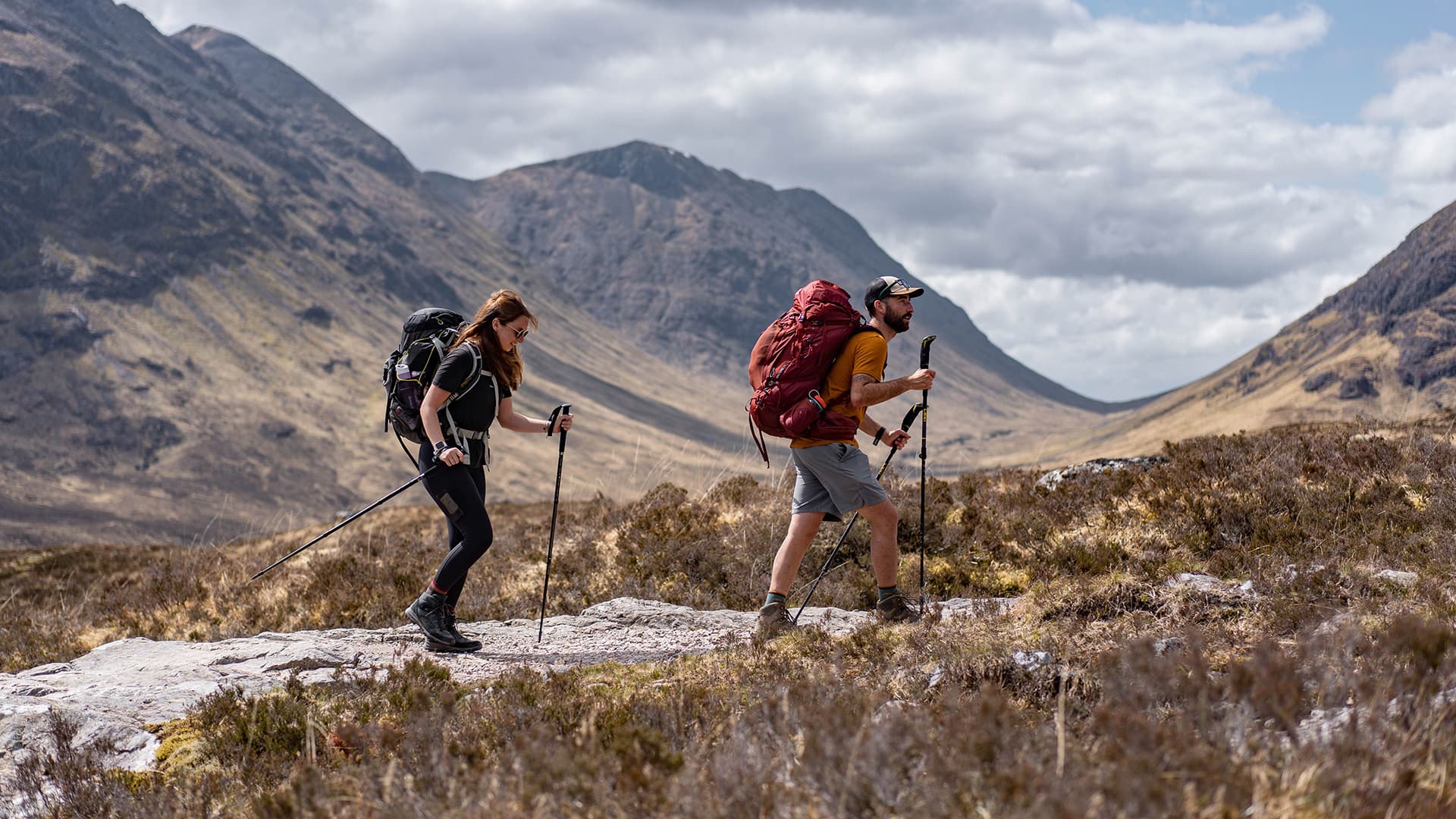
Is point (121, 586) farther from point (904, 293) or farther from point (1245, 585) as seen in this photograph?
point (1245, 585)

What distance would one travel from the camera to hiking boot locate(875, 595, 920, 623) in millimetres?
7082

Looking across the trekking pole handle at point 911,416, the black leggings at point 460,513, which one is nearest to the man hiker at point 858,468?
the trekking pole handle at point 911,416

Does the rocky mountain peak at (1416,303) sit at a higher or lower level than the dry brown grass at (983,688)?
higher

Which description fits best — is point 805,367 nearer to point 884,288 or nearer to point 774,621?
point 884,288

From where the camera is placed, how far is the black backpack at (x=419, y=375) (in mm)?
7332

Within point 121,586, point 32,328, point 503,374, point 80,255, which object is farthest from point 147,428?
point 503,374

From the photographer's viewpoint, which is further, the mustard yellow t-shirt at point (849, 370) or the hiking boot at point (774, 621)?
the hiking boot at point (774, 621)

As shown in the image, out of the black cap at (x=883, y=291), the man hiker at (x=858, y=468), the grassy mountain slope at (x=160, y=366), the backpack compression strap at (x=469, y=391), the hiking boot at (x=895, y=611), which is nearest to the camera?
the man hiker at (x=858, y=468)

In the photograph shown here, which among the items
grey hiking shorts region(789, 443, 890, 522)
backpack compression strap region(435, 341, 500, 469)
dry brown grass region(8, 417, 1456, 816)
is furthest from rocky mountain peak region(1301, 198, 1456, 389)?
backpack compression strap region(435, 341, 500, 469)

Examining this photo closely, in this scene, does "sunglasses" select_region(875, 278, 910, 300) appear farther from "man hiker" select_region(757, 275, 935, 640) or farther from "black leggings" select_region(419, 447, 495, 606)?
"black leggings" select_region(419, 447, 495, 606)

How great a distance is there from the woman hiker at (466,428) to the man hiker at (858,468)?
1.97 m

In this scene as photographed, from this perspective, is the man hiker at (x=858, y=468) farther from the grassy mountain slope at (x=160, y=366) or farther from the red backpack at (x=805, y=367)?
the grassy mountain slope at (x=160, y=366)

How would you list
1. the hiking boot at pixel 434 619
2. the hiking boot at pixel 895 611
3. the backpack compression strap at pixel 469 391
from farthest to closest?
the hiking boot at pixel 434 619 < the backpack compression strap at pixel 469 391 < the hiking boot at pixel 895 611

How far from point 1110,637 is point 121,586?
13788 millimetres
